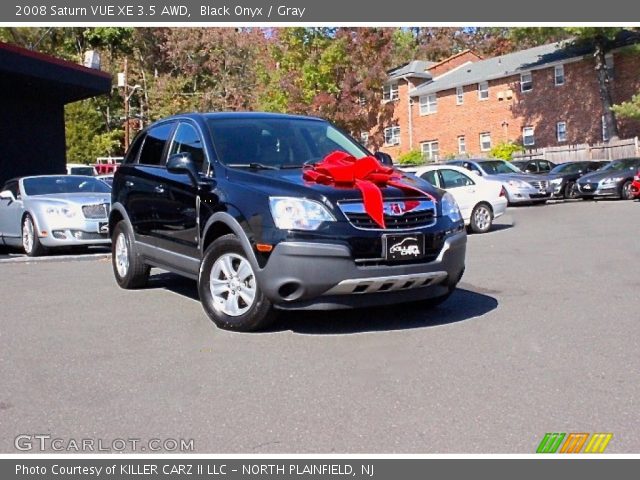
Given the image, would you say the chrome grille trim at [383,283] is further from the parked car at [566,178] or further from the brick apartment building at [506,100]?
the brick apartment building at [506,100]

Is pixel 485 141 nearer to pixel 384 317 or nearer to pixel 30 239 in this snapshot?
pixel 30 239

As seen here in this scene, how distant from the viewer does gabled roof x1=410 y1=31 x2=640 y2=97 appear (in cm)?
3978

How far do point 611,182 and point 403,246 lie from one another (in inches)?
801

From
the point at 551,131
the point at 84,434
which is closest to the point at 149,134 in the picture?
the point at 84,434

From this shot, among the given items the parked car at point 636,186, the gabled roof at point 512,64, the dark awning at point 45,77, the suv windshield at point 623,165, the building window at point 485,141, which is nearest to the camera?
the dark awning at point 45,77

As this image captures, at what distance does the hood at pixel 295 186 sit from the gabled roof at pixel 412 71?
1723 inches

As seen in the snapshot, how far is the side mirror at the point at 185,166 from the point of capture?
22.2 ft

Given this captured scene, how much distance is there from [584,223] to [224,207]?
38.9 feet

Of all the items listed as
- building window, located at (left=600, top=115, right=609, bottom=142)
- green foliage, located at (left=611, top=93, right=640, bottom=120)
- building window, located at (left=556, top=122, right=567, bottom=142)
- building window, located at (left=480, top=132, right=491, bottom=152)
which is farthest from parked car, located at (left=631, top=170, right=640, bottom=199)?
building window, located at (left=480, top=132, right=491, bottom=152)

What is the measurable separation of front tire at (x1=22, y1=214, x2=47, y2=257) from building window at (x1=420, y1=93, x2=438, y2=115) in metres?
38.0

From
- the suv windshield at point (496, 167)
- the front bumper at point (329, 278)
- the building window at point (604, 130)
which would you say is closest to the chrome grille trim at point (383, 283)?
the front bumper at point (329, 278)

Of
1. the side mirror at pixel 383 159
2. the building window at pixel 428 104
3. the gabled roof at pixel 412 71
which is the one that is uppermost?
the gabled roof at pixel 412 71

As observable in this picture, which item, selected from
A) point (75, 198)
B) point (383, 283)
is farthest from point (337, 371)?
point (75, 198)

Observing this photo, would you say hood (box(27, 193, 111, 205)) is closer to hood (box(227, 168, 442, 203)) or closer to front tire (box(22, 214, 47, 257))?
front tire (box(22, 214, 47, 257))
